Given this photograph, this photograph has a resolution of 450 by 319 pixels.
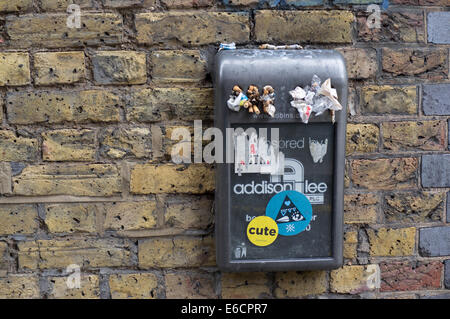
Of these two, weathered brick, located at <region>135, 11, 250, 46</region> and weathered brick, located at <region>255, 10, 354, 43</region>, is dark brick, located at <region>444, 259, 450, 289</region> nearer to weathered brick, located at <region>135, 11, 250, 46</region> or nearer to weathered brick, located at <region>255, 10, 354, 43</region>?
weathered brick, located at <region>255, 10, 354, 43</region>

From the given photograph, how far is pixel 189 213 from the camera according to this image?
53.9 inches

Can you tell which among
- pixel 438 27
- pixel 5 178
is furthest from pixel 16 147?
pixel 438 27

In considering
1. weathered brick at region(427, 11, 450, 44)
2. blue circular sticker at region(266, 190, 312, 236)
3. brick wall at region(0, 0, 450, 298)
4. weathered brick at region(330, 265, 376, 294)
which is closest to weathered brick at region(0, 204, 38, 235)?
brick wall at region(0, 0, 450, 298)

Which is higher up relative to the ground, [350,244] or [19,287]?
[350,244]

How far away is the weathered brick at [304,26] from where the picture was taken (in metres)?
1.32

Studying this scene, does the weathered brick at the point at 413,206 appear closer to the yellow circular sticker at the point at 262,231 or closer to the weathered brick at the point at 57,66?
the yellow circular sticker at the point at 262,231

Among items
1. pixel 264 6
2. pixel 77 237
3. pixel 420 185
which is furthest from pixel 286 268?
pixel 264 6

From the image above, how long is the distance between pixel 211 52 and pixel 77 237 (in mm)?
680

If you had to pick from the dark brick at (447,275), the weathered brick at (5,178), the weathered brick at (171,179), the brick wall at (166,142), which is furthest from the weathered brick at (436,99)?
the weathered brick at (5,178)

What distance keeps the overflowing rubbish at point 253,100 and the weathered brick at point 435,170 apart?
0.54 meters

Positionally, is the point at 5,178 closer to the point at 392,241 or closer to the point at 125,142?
the point at 125,142

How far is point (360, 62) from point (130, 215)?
82cm
